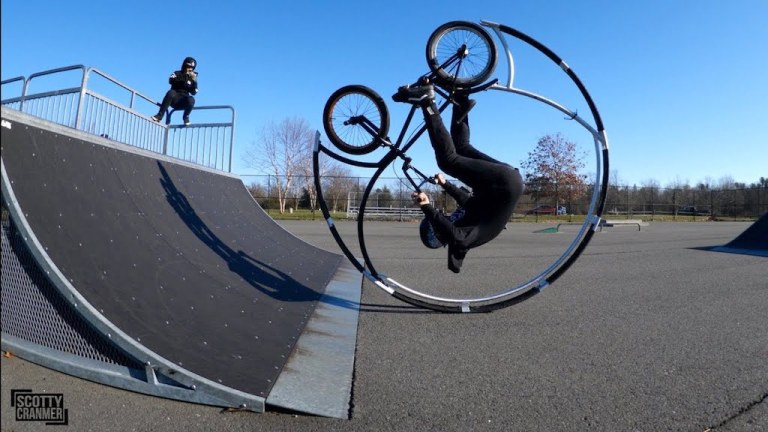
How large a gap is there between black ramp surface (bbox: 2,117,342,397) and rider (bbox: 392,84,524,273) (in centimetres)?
166

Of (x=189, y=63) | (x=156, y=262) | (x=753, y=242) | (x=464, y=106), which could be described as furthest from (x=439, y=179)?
(x=753, y=242)

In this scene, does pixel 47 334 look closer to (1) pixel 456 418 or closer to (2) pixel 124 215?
(2) pixel 124 215

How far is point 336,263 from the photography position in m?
8.79

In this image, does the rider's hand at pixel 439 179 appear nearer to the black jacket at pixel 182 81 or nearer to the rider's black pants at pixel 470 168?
the rider's black pants at pixel 470 168

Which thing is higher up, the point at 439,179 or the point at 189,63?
the point at 189,63

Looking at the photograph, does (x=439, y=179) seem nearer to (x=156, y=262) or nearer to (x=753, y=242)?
(x=156, y=262)

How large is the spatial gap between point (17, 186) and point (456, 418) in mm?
3163

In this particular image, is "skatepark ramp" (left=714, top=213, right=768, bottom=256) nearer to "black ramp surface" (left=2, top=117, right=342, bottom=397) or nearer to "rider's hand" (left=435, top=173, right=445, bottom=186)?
"rider's hand" (left=435, top=173, right=445, bottom=186)

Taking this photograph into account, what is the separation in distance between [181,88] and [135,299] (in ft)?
22.7

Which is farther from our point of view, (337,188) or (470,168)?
(337,188)

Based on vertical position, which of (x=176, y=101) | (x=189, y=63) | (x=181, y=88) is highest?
(x=189, y=63)

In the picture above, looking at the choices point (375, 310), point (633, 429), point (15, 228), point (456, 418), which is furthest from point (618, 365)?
point (15, 228)

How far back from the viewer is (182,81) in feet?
29.5

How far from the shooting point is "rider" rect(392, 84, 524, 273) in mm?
4254
